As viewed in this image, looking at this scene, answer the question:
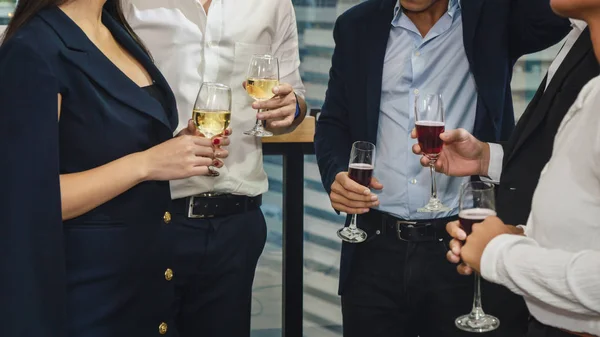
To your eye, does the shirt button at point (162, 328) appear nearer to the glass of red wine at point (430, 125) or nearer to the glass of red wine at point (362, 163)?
the glass of red wine at point (362, 163)

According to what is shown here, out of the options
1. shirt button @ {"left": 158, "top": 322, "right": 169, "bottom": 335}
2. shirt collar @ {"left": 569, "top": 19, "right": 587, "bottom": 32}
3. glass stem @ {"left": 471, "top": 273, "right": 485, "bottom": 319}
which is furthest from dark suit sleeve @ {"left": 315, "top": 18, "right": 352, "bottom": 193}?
shirt collar @ {"left": 569, "top": 19, "right": 587, "bottom": 32}

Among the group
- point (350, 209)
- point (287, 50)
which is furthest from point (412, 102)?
point (287, 50)

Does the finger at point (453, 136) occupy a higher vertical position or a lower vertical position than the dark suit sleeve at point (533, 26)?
lower

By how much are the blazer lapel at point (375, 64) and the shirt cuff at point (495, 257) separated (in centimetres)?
106

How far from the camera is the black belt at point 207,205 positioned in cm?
246

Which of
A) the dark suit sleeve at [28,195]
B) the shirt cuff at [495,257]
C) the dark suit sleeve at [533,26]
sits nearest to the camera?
the shirt cuff at [495,257]

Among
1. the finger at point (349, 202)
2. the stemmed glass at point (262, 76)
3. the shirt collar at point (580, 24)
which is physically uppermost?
the shirt collar at point (580, 24)

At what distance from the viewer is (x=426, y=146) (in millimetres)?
2117

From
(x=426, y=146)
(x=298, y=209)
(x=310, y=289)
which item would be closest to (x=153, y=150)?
(x=426, y=146)

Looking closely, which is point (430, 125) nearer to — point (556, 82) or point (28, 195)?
point (556, 82)

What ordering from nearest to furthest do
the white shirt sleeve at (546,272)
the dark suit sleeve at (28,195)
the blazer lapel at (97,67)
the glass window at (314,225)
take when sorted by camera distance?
the white shirt sleeve at (546,272), the dark suit sleeve at (28,195), the blazer lapel at (97,67), the glass window at (314,225)

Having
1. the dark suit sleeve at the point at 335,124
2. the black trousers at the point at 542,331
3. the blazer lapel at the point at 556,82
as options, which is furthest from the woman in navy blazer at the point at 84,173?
the black trousers at the point at 542,331

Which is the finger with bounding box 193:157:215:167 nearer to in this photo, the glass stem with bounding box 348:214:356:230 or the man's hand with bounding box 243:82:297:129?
the man's hand with bounding box 243:82:297:129

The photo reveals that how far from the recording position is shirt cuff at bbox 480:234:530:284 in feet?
4.81
